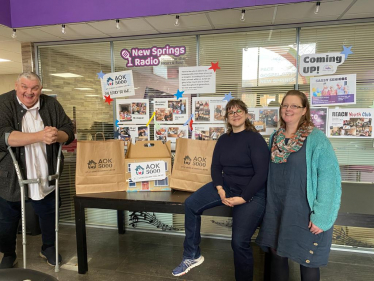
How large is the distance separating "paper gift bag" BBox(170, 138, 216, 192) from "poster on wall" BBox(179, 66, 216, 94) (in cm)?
78

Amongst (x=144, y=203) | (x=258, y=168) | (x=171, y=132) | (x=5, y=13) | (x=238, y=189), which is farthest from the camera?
(x=171, y=132)

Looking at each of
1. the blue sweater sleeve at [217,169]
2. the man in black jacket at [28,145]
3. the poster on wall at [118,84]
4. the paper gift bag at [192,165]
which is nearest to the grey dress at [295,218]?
the blue sweater sleeve at [217,169]

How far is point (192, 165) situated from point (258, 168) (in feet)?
2.29

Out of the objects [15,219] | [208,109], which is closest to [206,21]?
[208,109]

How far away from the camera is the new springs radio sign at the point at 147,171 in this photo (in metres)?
2.44

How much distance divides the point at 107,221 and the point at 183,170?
165cm

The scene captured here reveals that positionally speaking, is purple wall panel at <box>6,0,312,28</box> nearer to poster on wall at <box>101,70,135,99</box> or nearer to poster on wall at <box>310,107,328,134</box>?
poster on wall at <box>101,70,135,99</box>

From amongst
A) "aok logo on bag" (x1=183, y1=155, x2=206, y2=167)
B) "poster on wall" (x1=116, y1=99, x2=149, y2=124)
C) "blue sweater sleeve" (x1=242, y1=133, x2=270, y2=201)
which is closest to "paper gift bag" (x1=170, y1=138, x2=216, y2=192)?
"aok logo on bag" (x1=183, y1=155, x2=206, y2=167)

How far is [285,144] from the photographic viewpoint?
168cm

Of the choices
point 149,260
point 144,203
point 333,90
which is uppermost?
point 333,90

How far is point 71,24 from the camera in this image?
2.62m

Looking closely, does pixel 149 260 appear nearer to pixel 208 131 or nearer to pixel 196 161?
pixel 196 161

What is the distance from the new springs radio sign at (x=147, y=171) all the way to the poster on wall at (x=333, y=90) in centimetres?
171

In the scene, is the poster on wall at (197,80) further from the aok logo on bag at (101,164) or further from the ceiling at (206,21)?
the aok logo on bag at (101,164)
